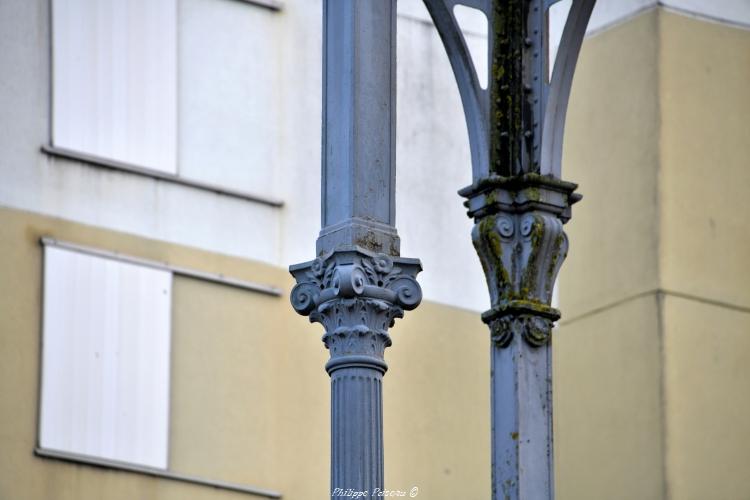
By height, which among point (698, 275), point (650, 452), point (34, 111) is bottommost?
point (650, 452)

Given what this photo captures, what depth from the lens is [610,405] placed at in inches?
938

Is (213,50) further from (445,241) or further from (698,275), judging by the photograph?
(698,275)

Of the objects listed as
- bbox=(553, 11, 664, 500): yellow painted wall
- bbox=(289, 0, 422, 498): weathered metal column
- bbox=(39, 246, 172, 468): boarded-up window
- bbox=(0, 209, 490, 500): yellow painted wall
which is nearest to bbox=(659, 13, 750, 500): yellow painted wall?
bbox=(553, 11, 664, 500): yellow painted wall

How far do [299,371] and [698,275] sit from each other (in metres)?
4.34

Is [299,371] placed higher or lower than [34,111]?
lower

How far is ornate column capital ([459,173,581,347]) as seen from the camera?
12453mm

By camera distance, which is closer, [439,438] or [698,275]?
[698,275]

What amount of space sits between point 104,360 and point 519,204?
10.8m

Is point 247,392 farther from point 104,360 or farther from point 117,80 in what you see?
point 117,80

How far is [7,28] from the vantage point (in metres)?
22.9

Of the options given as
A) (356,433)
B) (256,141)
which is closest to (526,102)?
(356,433)

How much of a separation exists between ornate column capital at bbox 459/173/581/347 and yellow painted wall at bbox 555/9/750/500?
34.9 feet

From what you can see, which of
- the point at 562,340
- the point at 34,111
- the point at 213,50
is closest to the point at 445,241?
the point at 562,340

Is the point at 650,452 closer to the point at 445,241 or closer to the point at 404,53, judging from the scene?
the point at 445,241
